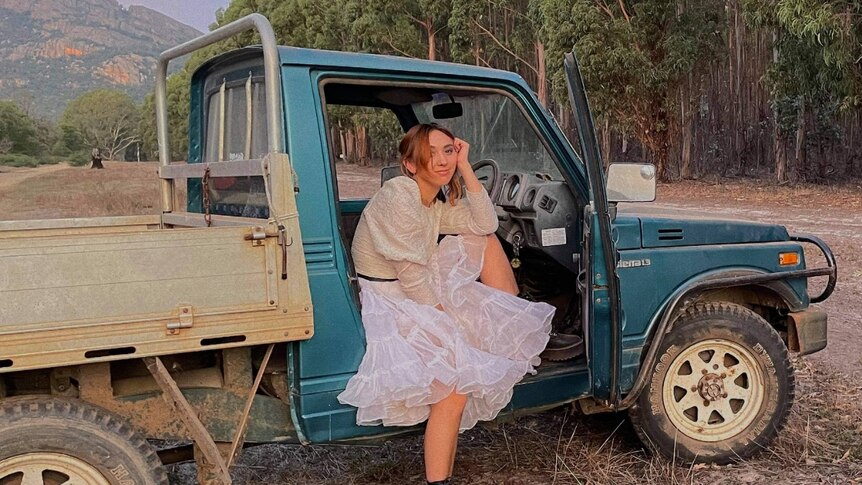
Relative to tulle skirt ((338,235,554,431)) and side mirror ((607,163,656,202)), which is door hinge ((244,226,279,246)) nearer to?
tulle skirt ((338,235,554,431))

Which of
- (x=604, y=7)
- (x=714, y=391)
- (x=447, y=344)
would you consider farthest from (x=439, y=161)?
(x=604, y=7)

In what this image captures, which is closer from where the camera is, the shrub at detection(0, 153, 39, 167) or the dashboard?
the dashboard

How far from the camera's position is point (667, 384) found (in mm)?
3977

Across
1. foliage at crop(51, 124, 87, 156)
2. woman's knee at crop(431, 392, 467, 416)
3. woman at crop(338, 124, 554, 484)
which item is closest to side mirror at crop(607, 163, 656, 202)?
woman at crop(338, 124, 554, 484)

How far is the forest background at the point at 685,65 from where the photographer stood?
18219 millimetres

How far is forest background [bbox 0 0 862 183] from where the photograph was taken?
18.2 metres

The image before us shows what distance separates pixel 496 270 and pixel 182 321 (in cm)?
148

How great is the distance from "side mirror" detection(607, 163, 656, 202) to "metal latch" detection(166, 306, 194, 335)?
1.86 metres

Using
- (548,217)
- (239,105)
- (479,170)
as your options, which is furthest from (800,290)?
(239,105)

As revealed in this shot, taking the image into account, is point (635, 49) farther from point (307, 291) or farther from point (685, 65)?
point (307, 291)

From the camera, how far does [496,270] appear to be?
376 centimetres

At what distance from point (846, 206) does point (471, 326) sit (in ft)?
50.3

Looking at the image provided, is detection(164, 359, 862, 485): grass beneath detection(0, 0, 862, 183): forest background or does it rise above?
beneath

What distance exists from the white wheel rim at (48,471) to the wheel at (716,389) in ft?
7.85
